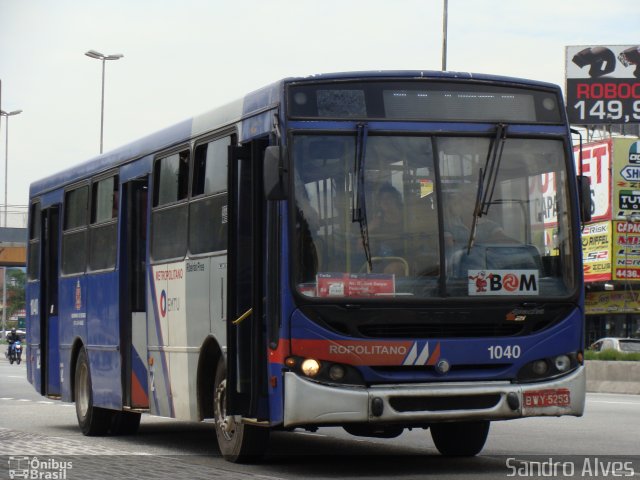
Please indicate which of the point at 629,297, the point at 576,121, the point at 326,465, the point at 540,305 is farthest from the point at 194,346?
the point at 576,121

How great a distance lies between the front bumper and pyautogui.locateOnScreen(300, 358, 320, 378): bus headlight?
0.06 m

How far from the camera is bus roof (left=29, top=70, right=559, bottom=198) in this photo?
39.6 ft

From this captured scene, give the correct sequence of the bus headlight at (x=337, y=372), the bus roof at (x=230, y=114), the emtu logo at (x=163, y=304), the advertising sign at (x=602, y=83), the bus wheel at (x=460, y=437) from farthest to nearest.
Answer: the advertising sign at (x=602, y=83) < the emtu logo at (x=163, y=304) < the bus wheel at (x=460, y=437) < the bus roof at (x=230, y=114) < the bus headlight at (x=337, y=372)

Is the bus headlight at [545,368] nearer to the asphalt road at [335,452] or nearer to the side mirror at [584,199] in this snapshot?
the asphalt road at [335,452]

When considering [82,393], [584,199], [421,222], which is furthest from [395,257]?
[82,393]

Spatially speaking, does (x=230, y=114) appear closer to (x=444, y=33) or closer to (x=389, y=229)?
(x=389, y=229)

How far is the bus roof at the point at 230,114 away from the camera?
12.1 m

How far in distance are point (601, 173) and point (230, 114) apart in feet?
134

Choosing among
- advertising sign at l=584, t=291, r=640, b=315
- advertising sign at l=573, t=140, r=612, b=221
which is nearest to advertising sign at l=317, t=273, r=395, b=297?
advertising sign at l=573, t=140, r=612, b=221

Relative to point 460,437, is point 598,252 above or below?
above

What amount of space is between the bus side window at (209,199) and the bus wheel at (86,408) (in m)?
4.16

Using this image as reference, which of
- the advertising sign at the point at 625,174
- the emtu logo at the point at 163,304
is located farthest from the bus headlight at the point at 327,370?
the advertising sign at the point at 625,174

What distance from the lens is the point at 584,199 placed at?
12469mm

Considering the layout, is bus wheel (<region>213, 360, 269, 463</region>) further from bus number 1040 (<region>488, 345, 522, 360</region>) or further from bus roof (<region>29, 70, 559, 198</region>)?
bus roof (<region>29, 70, 559, 198</region>)
